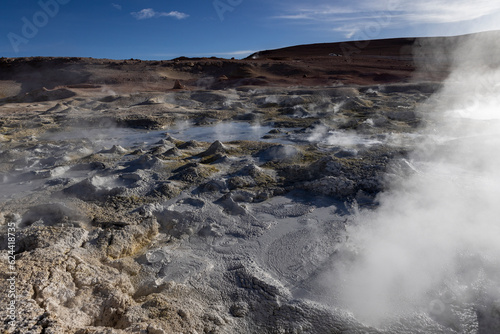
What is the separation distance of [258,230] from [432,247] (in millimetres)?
1190

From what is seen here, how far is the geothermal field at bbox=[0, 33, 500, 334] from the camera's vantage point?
172 cm

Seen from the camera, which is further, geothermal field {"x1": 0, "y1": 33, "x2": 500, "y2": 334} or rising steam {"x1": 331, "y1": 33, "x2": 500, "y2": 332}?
rising steam {"x1": 331, "y1": 33, "x2": 500, "y2": 332}

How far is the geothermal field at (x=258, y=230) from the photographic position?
1.72 meters

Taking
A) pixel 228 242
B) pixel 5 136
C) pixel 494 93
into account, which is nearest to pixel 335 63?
pixel 494 93

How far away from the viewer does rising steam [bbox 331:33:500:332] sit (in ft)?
6.09

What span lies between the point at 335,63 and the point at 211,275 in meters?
18.5

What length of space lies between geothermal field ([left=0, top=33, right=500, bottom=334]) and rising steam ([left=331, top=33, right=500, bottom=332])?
0.03 ft

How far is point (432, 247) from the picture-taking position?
232cm

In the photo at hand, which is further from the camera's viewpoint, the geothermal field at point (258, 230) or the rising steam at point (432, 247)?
the rising steam at point (432, 247)

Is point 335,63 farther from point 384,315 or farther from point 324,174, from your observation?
point 384,315

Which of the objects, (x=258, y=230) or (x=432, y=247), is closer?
(x=432, y=247)

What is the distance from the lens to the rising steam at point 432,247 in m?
1.86

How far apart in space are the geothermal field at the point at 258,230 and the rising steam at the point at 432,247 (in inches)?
0.4

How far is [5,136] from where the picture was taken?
594 cm
